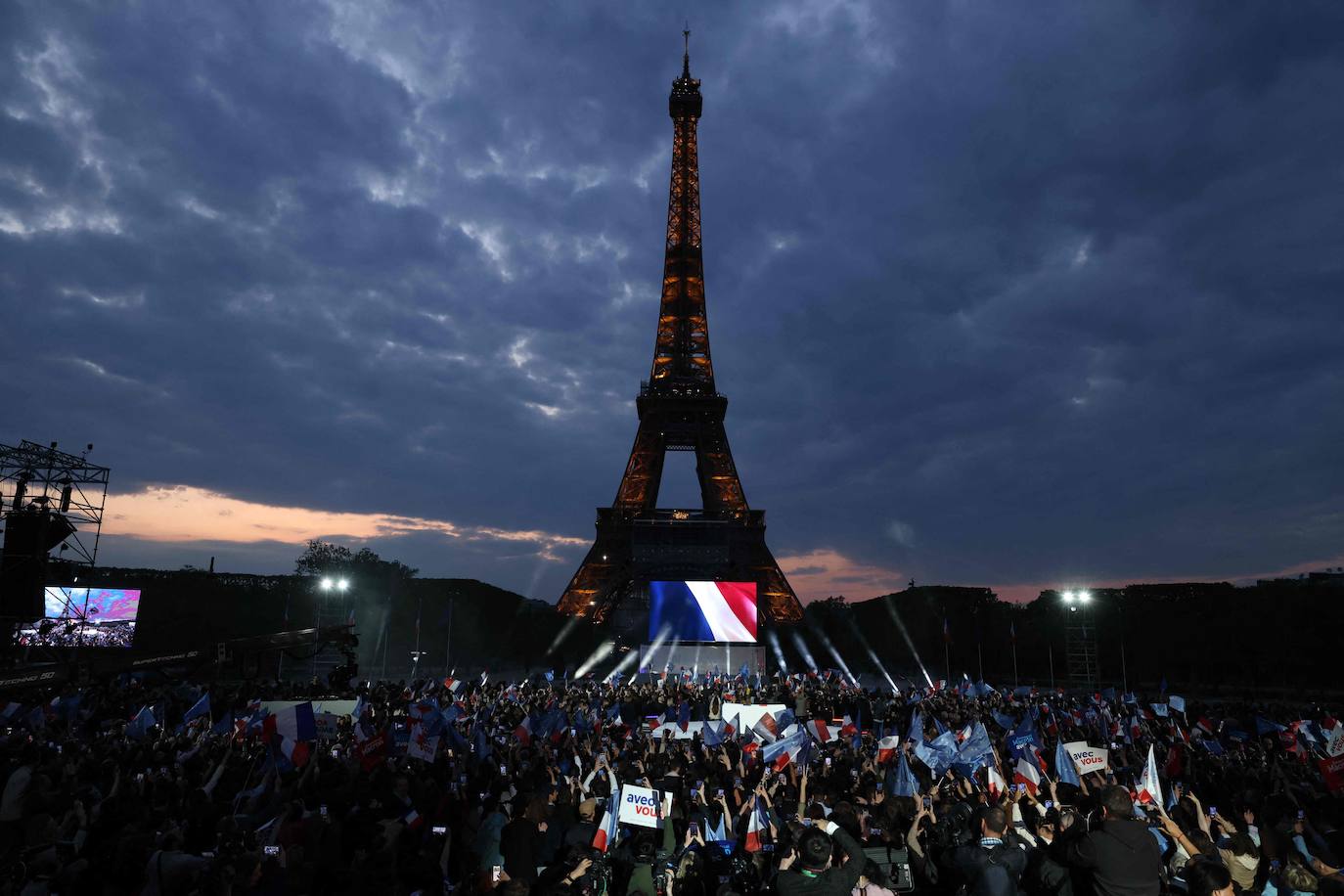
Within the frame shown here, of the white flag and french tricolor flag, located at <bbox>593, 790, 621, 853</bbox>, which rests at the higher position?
the white flag

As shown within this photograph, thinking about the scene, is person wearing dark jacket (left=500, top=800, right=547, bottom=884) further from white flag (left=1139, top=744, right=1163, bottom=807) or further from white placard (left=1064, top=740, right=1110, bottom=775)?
white placard (left=1064, top=740, right=1110, bottom=775)

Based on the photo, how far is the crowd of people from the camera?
500cm

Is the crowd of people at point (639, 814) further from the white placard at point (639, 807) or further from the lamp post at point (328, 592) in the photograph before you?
the lamp post at point (328, 592)

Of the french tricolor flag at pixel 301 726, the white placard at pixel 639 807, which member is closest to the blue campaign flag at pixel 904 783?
the white placard at pixel 639 807

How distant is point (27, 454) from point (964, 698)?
1203 inches

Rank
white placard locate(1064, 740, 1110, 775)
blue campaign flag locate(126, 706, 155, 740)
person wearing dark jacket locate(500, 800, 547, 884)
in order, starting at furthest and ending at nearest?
blue campaign flag locate(126, 706, 155, 740) → white placard locate(1064, 740, 1110, 775) → person wearing dark jacket locate(500, 800, 547, 884)

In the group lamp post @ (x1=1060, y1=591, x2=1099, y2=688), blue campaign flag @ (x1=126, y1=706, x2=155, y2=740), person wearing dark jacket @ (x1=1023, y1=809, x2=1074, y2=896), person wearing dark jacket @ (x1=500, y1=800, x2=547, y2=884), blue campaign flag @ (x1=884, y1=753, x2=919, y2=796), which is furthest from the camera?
lamp post @ (x1=1060, y1=591, x2=1099, y2=688)

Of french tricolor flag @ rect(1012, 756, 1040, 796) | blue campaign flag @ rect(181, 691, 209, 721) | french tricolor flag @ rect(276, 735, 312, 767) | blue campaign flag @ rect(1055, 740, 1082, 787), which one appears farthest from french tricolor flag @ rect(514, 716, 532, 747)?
blue campaign flag @ rect(1055, 740, 1082, 787)

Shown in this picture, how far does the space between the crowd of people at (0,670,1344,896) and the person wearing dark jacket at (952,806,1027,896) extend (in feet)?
0.06

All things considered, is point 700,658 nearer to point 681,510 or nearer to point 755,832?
point 681,510

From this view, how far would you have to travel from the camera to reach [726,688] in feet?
88.5

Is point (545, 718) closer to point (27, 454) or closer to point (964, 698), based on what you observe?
point (964, 698)

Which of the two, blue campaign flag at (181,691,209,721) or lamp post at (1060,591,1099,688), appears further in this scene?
lamp post at (1060,591,1099,688)

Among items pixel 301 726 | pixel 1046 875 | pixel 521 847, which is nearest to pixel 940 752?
pixel 1046 875
